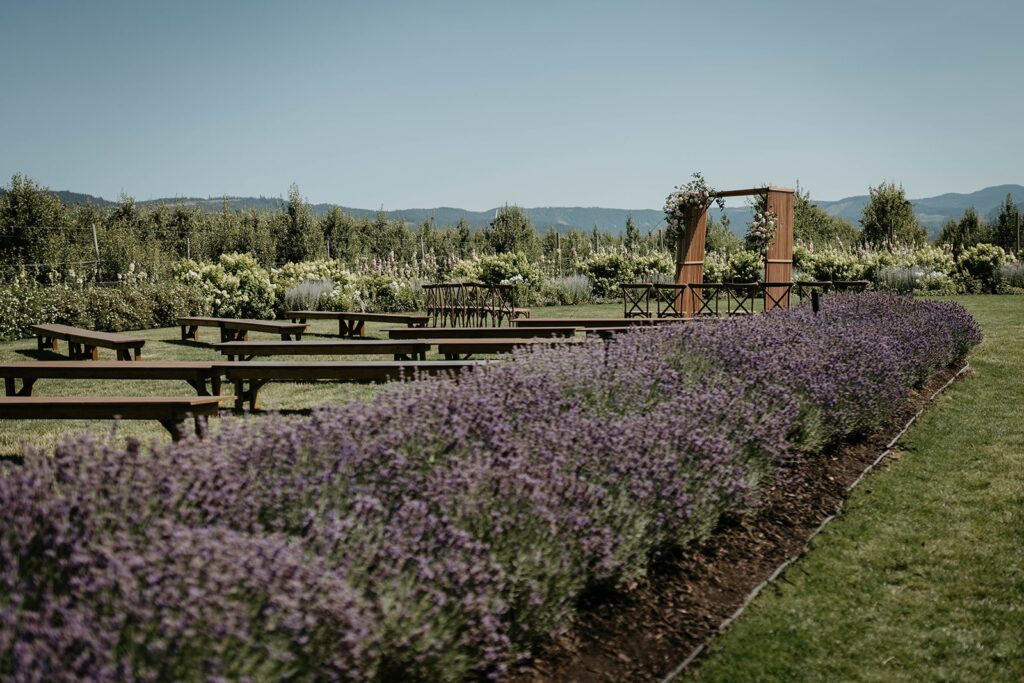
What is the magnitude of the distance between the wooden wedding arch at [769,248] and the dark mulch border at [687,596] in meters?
9.52

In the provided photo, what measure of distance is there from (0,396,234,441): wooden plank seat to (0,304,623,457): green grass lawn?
14 cm

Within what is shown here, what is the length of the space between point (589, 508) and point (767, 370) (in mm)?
2557

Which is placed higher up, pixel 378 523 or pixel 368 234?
pixel 368 234

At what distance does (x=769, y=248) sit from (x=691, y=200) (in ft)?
5.24

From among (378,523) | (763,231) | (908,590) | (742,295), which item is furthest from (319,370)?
(742,295)

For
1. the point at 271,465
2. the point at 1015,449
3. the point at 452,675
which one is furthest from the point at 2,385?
the point at 1015,449

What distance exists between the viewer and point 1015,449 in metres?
6.28

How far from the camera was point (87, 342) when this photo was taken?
32.1ft

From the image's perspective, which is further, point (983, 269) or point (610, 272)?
point (983, 269)

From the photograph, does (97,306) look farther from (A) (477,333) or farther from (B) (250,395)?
(B) (250,395)

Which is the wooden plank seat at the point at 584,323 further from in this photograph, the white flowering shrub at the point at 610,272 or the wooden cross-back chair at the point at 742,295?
the white flowering shrub at the point at 610,272

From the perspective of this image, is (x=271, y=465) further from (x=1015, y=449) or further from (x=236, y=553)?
(x=1015, y=449)

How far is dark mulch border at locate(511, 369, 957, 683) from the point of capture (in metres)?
2.99

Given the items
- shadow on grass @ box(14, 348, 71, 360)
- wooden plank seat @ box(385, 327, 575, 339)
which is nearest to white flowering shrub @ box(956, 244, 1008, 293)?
wooden plank seat @ box(385, 327, 575, 339)
